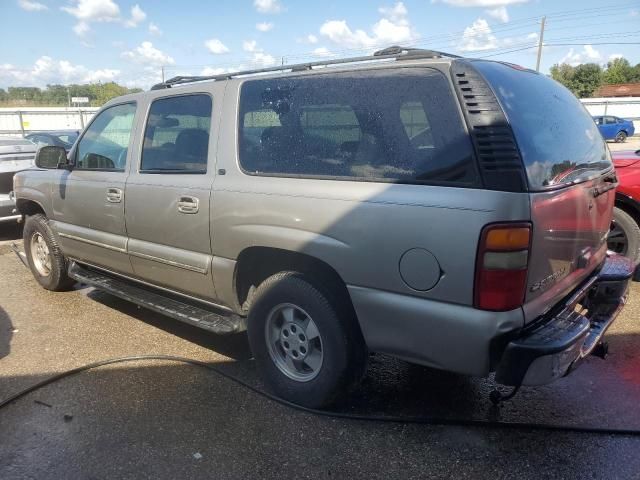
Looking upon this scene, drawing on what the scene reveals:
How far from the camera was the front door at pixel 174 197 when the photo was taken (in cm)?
337

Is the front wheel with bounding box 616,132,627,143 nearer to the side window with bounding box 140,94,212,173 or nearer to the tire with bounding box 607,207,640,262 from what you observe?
the tire with bounding box 607,207,640,262

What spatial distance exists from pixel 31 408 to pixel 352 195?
→ 2.35 meters

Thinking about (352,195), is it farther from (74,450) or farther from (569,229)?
(74,450)

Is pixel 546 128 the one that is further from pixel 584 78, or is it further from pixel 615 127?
pixel 584 78

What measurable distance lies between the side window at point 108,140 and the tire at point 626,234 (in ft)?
15.0

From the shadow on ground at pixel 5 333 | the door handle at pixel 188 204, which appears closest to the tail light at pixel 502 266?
the door handle at pixel 188 204

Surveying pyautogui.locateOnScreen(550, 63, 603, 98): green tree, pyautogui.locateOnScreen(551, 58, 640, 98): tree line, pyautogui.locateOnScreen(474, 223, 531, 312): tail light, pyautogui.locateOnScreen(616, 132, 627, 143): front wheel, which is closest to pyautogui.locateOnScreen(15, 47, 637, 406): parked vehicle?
pyautogui.locateOnScreen(474, 223, 531, 312): tail light

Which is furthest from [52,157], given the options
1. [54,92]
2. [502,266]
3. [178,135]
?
[54,92]

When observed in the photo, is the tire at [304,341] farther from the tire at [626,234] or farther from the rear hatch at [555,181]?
the tire at [626,234]

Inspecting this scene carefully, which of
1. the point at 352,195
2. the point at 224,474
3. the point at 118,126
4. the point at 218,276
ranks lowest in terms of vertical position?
the point at 224,474

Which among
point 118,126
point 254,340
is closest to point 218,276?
point 254,340

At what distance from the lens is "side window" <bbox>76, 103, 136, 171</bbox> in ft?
13.4

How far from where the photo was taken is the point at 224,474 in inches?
98.6

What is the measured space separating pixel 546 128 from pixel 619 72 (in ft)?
309
